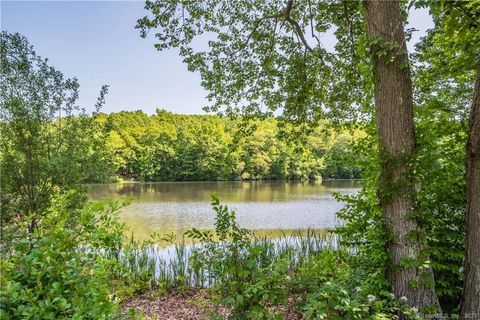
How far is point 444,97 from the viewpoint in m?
5.61

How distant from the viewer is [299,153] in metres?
5.34

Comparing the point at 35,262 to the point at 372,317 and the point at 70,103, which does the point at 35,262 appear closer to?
the point at 372,317

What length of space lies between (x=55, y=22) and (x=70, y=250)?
3.94 metres

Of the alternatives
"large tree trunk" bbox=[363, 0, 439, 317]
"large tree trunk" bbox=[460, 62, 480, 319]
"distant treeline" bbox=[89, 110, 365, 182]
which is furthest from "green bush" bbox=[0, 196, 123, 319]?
"distant treeline" bbox=[89, 110, 365, 182]

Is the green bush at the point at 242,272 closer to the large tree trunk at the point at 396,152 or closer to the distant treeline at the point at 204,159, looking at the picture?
the large tree trunk at the point at 396,152

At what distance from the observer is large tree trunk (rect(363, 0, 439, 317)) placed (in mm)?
2389

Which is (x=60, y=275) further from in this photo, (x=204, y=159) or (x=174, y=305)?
(x=204, y=159)

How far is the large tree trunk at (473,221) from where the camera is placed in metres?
2.15

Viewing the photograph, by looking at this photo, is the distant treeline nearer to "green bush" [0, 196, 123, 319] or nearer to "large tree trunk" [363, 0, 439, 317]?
"large tree trunk" [363, 0, 439, 317]

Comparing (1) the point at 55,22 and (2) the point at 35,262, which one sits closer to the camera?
(2) the point at 35,262

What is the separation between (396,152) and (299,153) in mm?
2895

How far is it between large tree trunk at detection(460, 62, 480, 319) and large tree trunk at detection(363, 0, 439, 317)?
0.73ft

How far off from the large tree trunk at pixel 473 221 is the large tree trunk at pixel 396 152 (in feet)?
0.73

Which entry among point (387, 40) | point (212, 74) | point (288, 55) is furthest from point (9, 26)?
point (387, 40)
